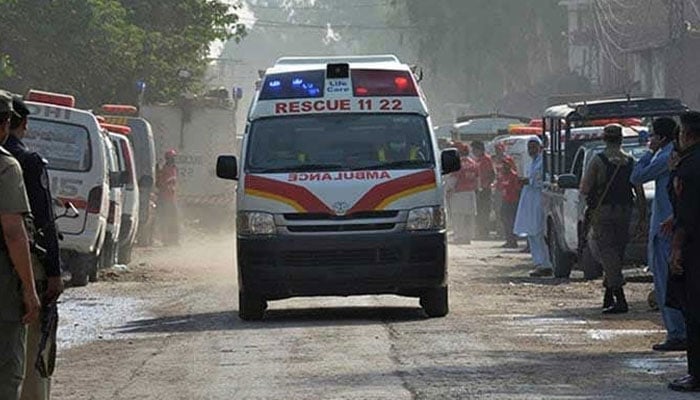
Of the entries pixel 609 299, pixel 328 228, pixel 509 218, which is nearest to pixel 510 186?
pixel 509 218

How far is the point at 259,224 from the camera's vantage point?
1734 centimetres

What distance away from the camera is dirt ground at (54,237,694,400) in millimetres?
12281

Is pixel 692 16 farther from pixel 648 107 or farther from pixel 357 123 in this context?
pixel 357 123

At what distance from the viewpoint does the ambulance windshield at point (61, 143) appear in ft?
76.5

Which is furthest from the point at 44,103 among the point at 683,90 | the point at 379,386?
the point at 683,90

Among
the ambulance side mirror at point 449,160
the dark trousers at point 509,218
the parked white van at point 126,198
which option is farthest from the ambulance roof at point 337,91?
the dark trousers at point 509,218

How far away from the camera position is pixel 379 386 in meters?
12.2

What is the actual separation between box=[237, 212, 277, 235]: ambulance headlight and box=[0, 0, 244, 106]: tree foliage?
1629 cm

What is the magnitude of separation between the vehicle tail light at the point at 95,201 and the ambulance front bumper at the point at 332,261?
622 cm

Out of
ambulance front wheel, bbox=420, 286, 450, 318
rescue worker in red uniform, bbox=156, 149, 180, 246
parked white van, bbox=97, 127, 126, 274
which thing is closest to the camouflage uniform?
ambulance front wheel, bbox=420, 286, 450, 318

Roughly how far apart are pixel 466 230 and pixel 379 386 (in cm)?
2554

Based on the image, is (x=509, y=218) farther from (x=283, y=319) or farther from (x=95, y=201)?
(x=283, y=319)

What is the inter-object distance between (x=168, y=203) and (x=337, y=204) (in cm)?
2056

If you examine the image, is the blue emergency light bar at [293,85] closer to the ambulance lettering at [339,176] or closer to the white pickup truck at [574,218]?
the ambulance lettering at [339,176]
